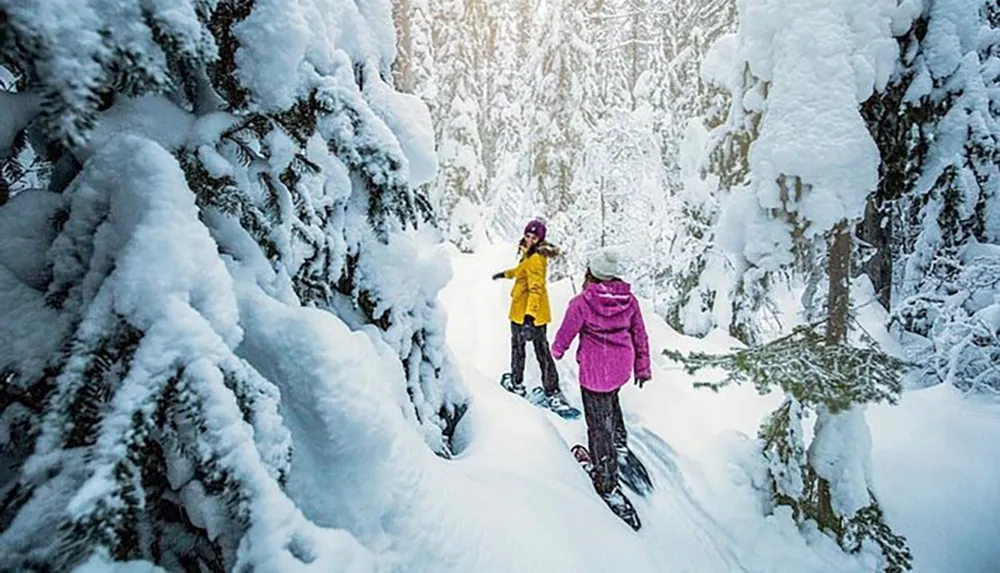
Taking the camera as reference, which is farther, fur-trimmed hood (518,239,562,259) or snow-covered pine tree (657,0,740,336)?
fur-trimmed hood (518,239,562,259)

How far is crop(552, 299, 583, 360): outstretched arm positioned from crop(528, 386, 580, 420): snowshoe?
1.89m

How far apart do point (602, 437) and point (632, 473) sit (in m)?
0.79

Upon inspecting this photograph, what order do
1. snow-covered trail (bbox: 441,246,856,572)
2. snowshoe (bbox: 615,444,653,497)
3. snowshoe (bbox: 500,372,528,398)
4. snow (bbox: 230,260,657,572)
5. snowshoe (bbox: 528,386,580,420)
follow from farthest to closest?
snowshoe (bbox: 500,372,528,398)
snowshoe (bbox: 528,386,580,420)
snowshoe (bbox: 615,444,653,497)
snow-covered trail (bbox: 441,246,856,572)
snow (bbox: 230,260,657,572)

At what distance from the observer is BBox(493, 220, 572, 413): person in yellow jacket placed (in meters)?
6.71

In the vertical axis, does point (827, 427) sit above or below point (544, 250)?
below

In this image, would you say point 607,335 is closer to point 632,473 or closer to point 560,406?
point 632,473

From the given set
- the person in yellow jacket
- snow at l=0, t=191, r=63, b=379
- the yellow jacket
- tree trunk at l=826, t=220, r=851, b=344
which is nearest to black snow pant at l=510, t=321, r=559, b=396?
the person in yellow jacket

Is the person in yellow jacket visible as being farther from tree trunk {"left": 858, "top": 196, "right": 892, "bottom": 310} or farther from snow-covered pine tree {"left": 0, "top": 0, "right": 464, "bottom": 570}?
snow-covered pine tree {"left": 0, "top": 0, "right": 464, "bottom": 570}

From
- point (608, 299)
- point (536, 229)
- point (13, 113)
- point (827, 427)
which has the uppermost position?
point (13, 113)

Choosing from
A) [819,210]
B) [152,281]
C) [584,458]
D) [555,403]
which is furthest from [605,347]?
[152,281]

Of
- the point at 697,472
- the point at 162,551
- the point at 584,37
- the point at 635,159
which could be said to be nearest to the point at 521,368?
the point at 697,472

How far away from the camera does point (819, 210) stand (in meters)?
4.52

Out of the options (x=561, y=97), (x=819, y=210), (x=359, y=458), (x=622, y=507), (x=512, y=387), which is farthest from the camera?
(x=561, y=97)

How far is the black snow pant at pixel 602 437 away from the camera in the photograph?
14.9 feet
